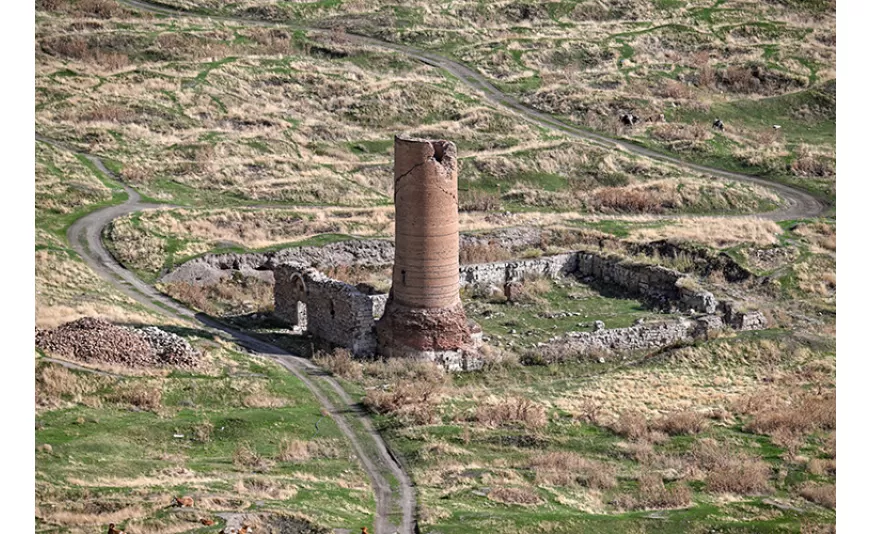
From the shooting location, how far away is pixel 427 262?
39.9 metres

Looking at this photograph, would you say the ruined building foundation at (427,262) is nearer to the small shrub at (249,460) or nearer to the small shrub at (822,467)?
the small shrub at (249,460)

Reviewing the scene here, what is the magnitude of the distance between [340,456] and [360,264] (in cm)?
1929

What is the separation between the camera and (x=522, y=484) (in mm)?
30828

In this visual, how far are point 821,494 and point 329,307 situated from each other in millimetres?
15925

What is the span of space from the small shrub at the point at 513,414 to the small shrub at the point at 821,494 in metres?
6.59

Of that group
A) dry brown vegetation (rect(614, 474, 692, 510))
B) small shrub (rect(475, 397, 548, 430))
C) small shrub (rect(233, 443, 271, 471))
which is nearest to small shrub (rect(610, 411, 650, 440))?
small shrub (rect(475, 397, 548, 430))

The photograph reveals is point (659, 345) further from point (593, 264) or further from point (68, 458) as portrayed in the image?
point (68, 458)

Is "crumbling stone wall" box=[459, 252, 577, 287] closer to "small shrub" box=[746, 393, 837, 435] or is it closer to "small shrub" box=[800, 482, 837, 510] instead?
"small shrub" box=[746, 393, 837, 435]

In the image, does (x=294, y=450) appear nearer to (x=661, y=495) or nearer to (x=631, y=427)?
(x=661, y=495)

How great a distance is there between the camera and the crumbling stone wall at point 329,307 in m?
40.9

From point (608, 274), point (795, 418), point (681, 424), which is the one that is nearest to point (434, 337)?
point (681, 424)

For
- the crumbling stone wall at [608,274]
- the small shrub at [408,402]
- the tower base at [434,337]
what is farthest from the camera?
the crumbling stone wall at [608,274]

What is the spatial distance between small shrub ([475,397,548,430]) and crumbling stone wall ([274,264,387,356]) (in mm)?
5907

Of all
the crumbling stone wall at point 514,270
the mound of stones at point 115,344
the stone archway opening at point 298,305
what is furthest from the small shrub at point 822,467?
the crumbling stone wall at point 514,270
